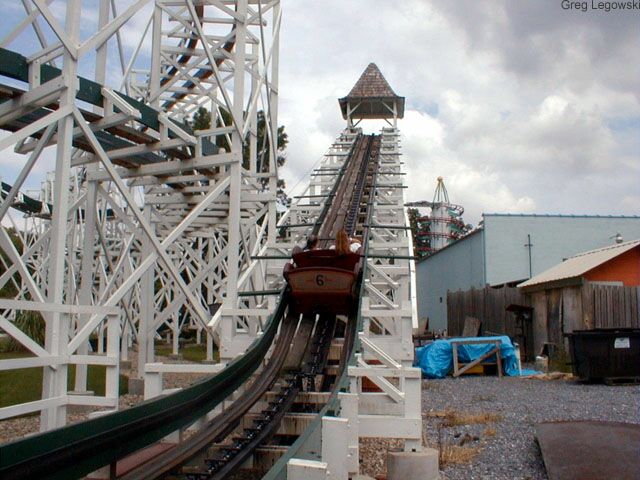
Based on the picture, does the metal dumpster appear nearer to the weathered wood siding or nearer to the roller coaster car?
the weathered wood siding

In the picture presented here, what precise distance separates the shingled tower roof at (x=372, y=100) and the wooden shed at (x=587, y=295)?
14018mm

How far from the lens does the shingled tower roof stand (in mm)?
32781

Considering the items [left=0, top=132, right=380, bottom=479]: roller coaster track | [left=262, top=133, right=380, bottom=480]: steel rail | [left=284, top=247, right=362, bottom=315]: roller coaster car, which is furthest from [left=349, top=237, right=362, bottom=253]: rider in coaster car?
[left=262, top=133, right=380, bottom=480]: steel rail

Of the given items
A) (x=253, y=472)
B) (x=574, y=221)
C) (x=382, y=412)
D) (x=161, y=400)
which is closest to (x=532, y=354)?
(x=574, y=221)

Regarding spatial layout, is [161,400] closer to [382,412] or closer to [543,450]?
[382,412]

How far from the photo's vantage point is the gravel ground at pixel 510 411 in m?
7.14

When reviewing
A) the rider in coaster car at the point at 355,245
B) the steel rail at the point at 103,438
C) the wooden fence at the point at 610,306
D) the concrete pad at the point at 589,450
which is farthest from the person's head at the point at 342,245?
the wooden fence at the point at 610,306

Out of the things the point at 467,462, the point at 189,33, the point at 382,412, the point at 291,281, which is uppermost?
the point at 189,33

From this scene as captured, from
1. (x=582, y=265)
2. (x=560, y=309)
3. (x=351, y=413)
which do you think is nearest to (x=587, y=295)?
(x=560, y=309)

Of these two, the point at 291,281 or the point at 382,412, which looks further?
the point at 291,281

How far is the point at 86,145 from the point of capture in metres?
10.0

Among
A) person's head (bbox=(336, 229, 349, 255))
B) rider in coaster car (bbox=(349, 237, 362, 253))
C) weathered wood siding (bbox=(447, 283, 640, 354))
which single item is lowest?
weathered wood siding (bbox=(447, 283, 640, 354))

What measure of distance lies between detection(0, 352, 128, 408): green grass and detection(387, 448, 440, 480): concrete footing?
23.1 ft

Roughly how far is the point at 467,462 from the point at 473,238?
24.3m
